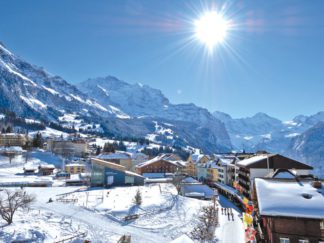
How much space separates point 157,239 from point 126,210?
10.7 metres

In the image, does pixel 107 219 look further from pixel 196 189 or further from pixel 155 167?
pixel 155 167

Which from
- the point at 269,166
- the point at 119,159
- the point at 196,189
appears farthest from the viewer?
the point at 119,159

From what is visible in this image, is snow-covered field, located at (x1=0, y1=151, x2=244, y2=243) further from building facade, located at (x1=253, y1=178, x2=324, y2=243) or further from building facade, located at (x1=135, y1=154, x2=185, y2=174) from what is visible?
building facade, located at (x1=135, y1=154, x2=185, y2=174)

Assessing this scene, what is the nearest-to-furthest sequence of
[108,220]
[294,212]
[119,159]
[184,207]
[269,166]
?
1. [294,212]
2. [108,220]
3. [184,207]
4. [269,166]
5. [119,159]

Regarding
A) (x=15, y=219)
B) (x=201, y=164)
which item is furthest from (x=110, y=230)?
(x=201, y=164)

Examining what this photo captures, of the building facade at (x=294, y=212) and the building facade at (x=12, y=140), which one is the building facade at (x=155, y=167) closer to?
the building facade at (x=12, y=140)

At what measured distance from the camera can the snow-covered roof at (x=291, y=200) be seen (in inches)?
869

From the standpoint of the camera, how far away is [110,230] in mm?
40688

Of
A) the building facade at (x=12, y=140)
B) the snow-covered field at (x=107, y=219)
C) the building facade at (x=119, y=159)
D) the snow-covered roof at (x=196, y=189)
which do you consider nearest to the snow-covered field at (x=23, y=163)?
the building facade at (x=119, y=159)

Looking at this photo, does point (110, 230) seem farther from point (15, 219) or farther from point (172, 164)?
point (172, 164)

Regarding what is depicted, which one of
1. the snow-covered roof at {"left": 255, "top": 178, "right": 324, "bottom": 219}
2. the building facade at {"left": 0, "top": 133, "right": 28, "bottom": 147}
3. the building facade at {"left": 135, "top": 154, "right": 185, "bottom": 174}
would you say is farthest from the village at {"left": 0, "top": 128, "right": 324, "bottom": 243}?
Answer: the building facade at {"left": 0, "top": 133, "right": 28, "bottom": 147}

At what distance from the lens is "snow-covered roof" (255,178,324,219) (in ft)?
72.4

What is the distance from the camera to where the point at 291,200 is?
75.4 feet

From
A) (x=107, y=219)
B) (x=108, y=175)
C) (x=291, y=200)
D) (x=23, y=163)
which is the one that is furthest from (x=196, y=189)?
(x=23, y=163)
